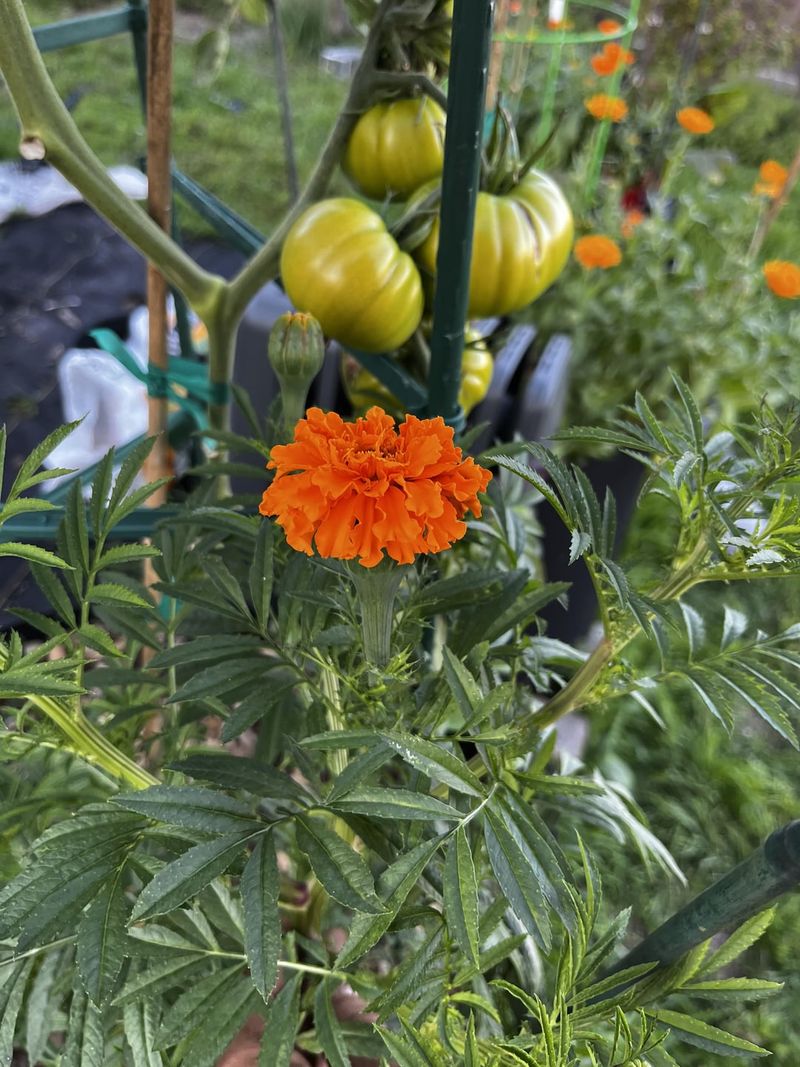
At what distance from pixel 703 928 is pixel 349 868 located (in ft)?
0.58

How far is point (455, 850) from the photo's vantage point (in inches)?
14.5

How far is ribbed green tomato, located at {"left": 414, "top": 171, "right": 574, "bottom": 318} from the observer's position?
58cm

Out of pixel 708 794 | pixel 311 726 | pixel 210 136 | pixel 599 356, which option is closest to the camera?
pixel 311 726

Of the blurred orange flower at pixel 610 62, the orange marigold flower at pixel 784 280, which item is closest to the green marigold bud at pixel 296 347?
the orange marigold flower at pixel 784 280

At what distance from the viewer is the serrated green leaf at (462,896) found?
0.34 m

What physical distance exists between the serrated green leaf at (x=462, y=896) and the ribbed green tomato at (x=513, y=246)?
0.37 meters

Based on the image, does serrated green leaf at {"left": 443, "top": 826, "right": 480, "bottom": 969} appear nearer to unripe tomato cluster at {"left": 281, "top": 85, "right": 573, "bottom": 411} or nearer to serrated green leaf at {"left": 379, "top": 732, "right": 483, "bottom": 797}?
serrated green leaf at {"left": 379, "top": 732, "right": 483, "bottom": 797}

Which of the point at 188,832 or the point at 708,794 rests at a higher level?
the point at 188,832

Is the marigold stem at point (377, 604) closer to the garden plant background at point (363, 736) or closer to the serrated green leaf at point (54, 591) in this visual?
the garden plant background at point (363, 736)

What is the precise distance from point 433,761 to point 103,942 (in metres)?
0.17

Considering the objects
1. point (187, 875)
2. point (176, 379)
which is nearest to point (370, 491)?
point (187, 875)

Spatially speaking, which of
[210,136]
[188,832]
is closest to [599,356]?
[188,832]

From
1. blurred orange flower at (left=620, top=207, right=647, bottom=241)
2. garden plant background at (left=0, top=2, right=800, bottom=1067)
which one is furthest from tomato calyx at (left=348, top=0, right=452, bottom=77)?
blurred orange flower at (left=620, top=207, right=647, bottom=241)

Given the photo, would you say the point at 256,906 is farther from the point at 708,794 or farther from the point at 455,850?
the point at 708,794
